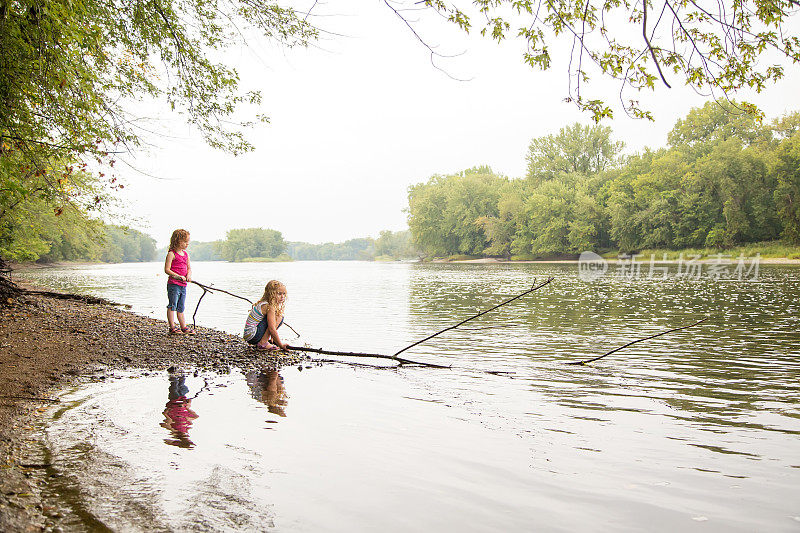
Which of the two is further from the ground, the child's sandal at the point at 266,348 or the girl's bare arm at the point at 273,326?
the girl's bare arm at the point at 273,326

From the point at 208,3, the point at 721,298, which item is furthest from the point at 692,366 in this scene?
the point at 721,298

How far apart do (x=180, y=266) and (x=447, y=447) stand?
704cm

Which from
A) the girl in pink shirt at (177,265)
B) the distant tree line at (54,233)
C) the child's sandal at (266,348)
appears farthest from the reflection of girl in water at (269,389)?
the distant tree line at (54,233)

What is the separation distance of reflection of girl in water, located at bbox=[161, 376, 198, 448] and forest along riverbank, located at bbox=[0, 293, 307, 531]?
1091 millimetres

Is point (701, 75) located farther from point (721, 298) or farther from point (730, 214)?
point (730, 214)

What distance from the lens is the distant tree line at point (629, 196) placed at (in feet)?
206

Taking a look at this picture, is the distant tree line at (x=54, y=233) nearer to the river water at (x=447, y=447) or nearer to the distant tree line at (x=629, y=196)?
the river water at (x=447, y=447)

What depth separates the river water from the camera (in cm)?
361

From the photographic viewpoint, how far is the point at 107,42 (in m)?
9.71

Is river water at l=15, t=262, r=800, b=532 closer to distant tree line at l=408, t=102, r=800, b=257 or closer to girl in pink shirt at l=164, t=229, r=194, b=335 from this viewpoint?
girl in pink shirt at l=164, t=229, r=194, b=335

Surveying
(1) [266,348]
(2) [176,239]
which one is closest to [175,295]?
(2) [176,239]

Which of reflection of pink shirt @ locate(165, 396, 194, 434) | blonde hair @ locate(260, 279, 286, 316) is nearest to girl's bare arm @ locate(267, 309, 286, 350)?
blonde hair @ locate(260, 279, 286, 316)

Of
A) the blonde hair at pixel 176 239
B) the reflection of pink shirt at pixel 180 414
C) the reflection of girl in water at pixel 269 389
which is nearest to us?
the reflection of pink shirt at pixel 180 414

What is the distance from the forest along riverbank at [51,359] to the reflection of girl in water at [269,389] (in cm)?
60
